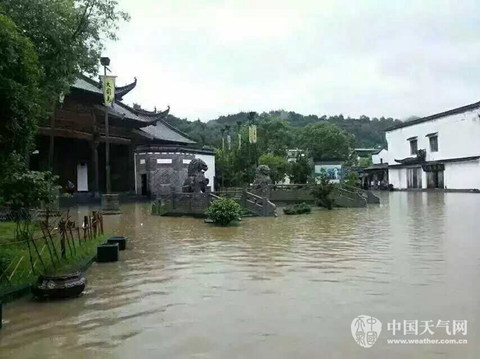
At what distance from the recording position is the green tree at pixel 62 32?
1038 centimetres

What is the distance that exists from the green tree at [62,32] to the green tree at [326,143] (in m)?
47.8

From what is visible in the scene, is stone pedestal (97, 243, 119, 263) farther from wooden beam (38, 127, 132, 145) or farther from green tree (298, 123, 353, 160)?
green tree (298, 123, 353, 160)

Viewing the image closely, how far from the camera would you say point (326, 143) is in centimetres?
6091

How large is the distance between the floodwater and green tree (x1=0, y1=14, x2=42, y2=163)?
2.30 metres

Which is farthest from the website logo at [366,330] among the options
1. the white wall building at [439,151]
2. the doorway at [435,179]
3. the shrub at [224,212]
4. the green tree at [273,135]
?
the green tree at [273,135]

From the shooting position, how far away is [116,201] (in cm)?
2358

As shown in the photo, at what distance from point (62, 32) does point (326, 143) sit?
51867mm

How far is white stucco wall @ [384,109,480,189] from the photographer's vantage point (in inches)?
1641

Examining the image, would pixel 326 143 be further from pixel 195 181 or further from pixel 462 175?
pixel 195 181

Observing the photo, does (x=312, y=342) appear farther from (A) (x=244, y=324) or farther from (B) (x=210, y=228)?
(B) (x=210, y=228)

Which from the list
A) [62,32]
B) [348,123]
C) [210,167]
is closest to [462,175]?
[210,167]

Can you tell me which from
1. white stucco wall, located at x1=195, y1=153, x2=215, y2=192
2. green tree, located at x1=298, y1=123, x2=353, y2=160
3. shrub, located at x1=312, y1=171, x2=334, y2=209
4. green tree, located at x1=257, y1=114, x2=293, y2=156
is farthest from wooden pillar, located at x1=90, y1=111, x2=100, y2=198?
green tree, located at x1=298, y1=123, x2=353, y2=160

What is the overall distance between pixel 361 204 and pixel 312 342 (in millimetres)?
20753

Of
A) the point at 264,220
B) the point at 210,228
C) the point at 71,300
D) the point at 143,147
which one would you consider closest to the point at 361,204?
the point at 264,220
